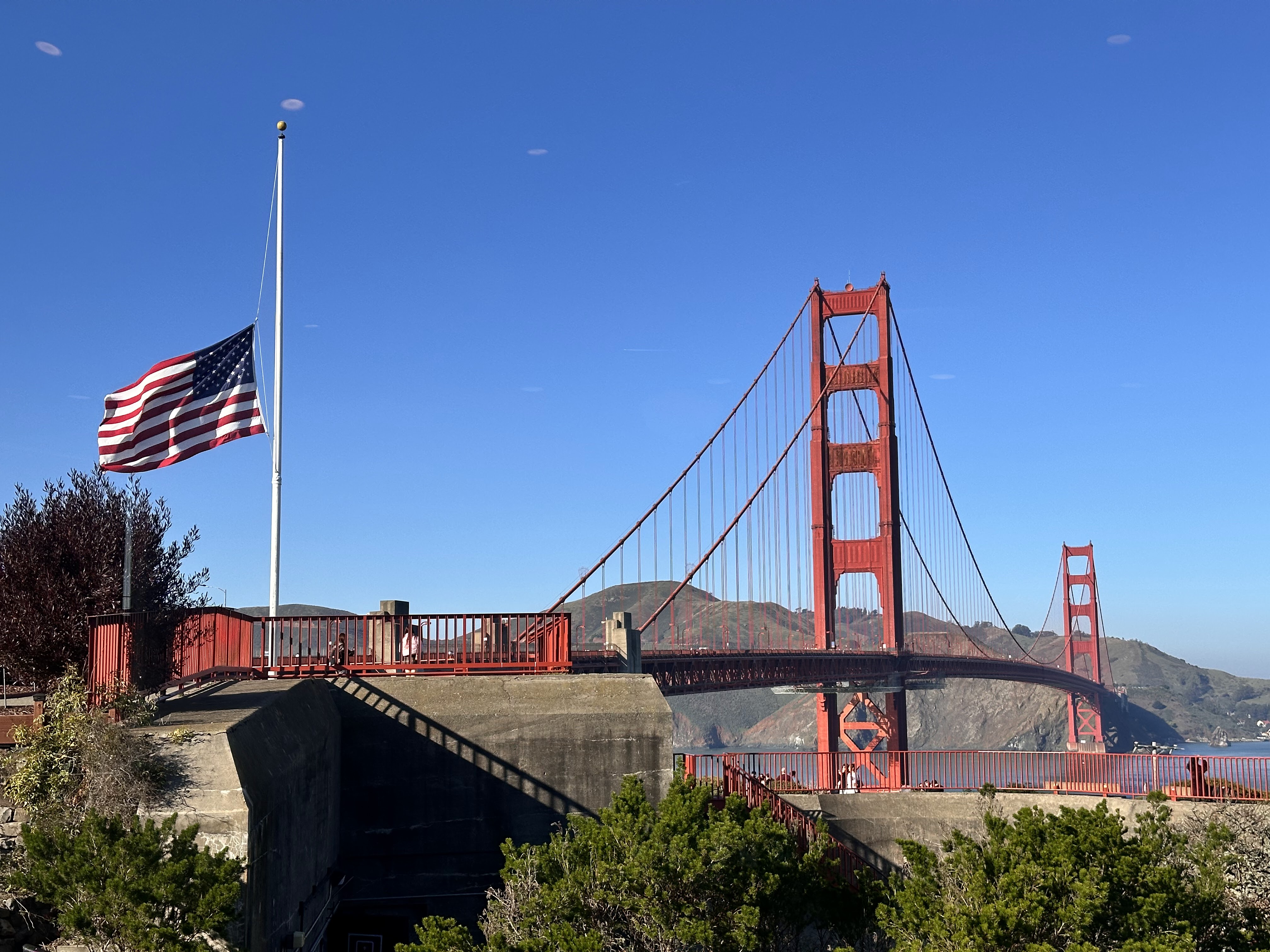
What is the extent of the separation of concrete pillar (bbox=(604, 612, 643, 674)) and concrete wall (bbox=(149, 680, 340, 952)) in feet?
47.9

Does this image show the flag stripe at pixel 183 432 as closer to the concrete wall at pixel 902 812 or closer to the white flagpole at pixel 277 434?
the white flagpole at pixel 277 434

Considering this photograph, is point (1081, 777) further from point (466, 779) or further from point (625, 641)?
point (466, 779)

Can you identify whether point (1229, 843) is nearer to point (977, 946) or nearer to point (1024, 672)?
point (977, 946)

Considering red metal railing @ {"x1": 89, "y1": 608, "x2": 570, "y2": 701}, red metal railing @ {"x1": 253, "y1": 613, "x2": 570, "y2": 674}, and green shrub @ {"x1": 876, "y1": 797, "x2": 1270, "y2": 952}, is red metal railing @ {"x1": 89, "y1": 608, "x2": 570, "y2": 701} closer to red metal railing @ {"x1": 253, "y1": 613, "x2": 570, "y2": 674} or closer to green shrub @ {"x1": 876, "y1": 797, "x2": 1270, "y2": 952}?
red metal railing @ {"x1": 253, "y1": 613, "x2": 570, "y2": 674}

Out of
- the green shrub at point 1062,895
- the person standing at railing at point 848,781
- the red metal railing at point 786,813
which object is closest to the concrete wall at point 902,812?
the person standing at railing at point 848,781

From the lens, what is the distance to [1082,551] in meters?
145

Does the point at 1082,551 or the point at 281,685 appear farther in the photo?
the point at 1082,551

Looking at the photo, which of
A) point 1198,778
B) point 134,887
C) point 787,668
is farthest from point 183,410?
point 787,668

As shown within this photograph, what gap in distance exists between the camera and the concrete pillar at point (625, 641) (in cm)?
2978

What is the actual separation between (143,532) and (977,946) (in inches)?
450

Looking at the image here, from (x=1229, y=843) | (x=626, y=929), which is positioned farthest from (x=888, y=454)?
(x=626, y=929)

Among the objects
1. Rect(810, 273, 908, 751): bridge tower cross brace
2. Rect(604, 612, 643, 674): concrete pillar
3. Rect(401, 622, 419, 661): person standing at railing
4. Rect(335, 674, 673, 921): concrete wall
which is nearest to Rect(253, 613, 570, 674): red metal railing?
Rect(401, 622, 419, 661): person standing at railing

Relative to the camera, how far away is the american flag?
51.4ft

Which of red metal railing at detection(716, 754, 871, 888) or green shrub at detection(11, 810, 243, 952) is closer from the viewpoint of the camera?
green shrub at detection(11, 810, 243, 952)
